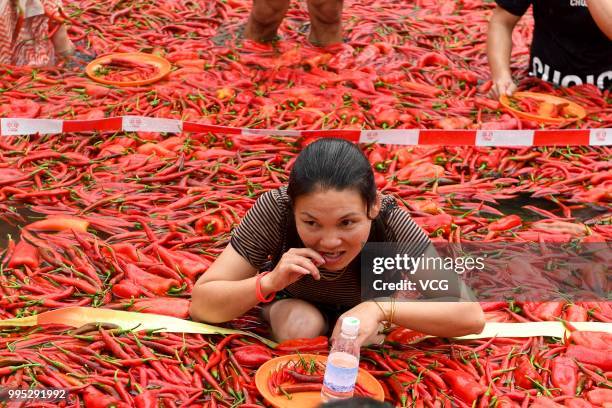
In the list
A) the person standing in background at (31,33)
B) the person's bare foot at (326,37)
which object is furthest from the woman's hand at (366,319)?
the person's bare foot at (326,37)

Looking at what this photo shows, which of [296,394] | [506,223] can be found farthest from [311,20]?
[296,394]

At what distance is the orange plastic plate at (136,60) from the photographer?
554cm

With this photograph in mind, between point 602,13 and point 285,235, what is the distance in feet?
9.77

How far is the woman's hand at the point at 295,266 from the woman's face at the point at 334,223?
4 centimetres

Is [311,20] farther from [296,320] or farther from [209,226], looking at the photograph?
[296,320]

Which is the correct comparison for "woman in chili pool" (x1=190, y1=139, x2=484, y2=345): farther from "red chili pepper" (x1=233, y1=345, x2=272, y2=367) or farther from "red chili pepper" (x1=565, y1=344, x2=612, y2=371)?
"red chili pepper" (x1=565, y1=344, x2=612, y2=371)

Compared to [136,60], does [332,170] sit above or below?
above

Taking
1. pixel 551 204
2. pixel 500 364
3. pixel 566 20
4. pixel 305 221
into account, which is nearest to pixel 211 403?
pixel 305 221

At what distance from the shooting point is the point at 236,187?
4438 millimetres

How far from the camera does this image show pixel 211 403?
9.45ft

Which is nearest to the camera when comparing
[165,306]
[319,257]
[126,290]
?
[319,257]

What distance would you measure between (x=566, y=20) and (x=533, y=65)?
45 cm

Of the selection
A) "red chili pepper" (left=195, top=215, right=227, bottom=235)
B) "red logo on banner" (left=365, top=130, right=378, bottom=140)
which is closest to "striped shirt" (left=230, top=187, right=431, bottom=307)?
"red chili pepper" (left=195, top=215, right=227, bottom=235)

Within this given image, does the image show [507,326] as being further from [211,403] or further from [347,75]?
[347,75]
